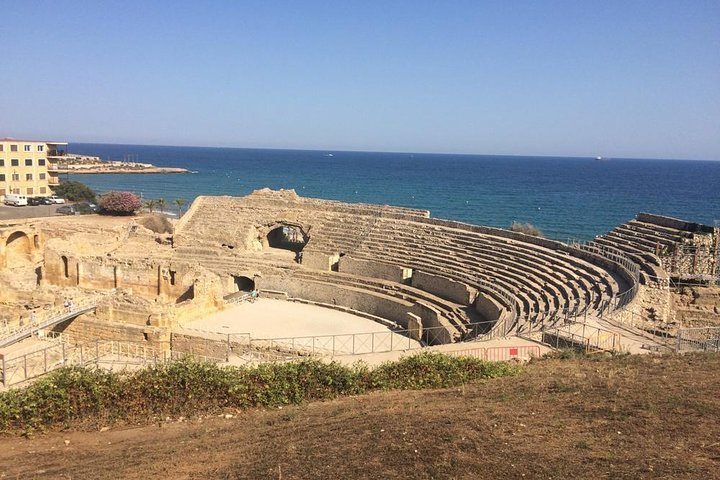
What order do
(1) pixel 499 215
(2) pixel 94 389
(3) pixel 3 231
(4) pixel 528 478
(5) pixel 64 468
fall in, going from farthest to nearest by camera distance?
(1) pixel 499 215 → (3) pixel 3 231 → (2) pixel 94 389 → (5) pixel 64 468 → (4) pixel 528 478

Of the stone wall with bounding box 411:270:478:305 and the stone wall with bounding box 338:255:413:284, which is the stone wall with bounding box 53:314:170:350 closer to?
the stone wall with bounding box 338:255:413:284

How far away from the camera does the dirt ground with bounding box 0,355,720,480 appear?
8898 mm

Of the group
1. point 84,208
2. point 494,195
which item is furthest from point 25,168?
point 494,195

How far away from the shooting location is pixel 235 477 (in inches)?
355

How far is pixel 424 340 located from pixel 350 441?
52.2ft

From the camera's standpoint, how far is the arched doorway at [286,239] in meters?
39.9

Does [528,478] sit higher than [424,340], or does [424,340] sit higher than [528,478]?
[528,478]

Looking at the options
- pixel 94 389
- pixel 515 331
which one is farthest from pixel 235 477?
pixel 515 331

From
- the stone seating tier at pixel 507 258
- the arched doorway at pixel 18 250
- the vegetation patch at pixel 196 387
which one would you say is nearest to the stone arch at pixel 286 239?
the stone seating tier at pixel 507 258

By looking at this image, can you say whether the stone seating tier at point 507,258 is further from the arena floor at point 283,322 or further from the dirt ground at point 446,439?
the dirt ground at point 446,439

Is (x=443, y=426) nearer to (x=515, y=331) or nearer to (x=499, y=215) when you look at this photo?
(x=515, y=331)

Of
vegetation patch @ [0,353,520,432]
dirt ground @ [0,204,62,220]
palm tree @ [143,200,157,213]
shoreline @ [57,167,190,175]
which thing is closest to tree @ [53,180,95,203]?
palm tree @ [143,200,157,213]

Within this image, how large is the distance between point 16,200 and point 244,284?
30404 mm

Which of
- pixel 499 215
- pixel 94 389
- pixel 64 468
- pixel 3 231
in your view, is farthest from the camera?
pixel 499 215
